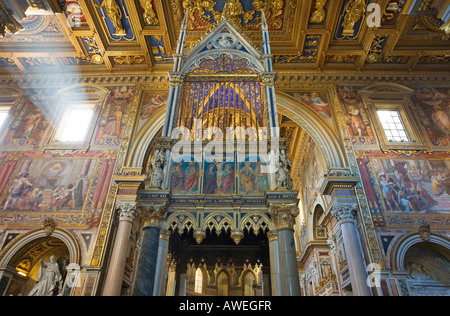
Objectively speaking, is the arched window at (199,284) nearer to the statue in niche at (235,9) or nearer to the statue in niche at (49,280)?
the statue in niche at (49,280)

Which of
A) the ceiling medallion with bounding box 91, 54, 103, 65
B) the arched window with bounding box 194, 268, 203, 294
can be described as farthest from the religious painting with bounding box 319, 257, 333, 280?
the ceiling medallion with bounding box 91, 54, 103, 65

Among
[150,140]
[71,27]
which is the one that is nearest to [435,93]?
[150,140]

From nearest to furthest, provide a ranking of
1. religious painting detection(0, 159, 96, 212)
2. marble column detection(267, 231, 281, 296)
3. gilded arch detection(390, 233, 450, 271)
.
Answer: marble column detection(267, 231, 281, 296), gilded arch detection(390, 233, 450, 271), religious painting detection(0, 159, 96, 212)

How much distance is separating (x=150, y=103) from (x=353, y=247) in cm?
1127

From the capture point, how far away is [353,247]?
428 inches

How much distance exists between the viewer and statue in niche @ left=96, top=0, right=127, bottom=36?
13.3 meters

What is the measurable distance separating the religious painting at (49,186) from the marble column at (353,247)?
10.3 m

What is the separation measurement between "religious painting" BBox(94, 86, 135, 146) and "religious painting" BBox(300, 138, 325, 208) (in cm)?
1029

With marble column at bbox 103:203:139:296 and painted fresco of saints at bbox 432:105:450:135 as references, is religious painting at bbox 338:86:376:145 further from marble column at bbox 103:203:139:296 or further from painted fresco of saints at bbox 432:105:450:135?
marble column at bbox 103:203:139:296

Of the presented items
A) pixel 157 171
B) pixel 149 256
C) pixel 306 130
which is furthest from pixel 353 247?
pixel 149 256

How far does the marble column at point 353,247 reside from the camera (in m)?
10.2

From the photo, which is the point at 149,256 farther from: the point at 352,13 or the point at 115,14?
the point at 352,13
